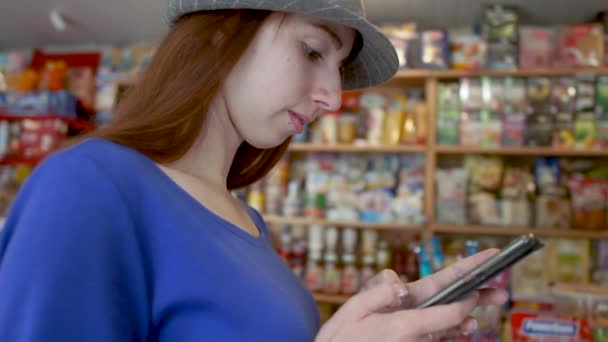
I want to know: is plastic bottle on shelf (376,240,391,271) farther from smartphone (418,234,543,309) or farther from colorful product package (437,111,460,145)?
smartphone (418,234,543,309)

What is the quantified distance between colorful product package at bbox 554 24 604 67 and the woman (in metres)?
2.50

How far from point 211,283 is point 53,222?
16 centimetres

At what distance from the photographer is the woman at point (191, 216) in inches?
17.3

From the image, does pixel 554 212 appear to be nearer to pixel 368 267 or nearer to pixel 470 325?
pixel 368 267

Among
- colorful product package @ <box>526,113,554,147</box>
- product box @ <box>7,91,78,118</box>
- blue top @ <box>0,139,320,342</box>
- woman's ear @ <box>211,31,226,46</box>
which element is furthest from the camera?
product box @ <box>7,91,78,118</box>

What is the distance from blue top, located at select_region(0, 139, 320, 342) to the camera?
428mm

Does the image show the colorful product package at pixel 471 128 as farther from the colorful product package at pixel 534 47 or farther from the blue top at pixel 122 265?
the blue top at pixel 122 265

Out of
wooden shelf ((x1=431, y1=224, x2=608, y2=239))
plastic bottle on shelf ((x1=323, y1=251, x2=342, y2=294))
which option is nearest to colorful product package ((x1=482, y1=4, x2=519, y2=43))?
wooden shelf ((x1=431, y1=224, x2=608, y2=239))

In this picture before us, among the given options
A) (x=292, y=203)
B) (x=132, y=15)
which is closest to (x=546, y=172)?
(x=292, y=203)

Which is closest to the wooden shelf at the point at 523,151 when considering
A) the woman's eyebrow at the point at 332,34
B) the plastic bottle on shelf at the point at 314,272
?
the plastic bottle on shelf at the point at 314,272

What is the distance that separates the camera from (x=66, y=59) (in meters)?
3.96

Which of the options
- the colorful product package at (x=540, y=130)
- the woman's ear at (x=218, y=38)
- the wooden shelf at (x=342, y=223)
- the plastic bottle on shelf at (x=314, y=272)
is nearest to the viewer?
the woman's ear at (x=218, y=38)

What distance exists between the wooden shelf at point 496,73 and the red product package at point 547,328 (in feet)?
5.79

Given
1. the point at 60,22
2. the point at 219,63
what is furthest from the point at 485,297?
the point at 60,22
